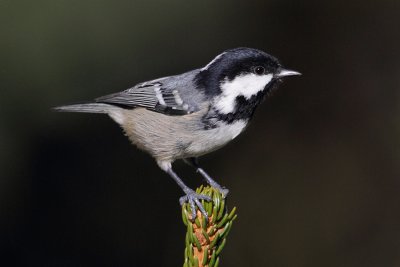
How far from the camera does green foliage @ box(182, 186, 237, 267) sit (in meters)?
1.91

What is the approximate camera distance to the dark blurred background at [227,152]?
3209 millimetres

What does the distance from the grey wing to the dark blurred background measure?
17.9 inches

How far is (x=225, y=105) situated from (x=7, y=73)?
1.10 metres

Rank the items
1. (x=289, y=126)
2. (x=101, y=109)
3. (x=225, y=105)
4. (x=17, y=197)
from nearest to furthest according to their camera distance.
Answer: (x=225, y=105) → (x=101, y=109) → (x=17, y=197) → (x=289, y=126)

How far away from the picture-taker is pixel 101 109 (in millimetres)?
2822

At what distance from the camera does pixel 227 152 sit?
361 centimetres

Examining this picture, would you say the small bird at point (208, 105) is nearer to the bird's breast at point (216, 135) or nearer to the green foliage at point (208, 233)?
the bird's breast at point (216, 135)

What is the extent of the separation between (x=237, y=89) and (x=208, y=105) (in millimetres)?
124

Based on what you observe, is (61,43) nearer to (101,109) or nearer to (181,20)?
(101,109)

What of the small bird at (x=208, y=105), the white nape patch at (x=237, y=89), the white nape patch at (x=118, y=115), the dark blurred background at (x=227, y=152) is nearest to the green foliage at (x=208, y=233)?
the small bird at (x=208, y=105)

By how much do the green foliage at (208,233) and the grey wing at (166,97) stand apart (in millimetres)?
610

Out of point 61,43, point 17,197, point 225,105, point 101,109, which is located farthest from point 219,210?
point 17,197

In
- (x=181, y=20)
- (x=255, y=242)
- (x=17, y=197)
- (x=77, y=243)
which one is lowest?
(x=255, y=242)

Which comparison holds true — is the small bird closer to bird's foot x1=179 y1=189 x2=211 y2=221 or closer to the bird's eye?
the bird's eye
